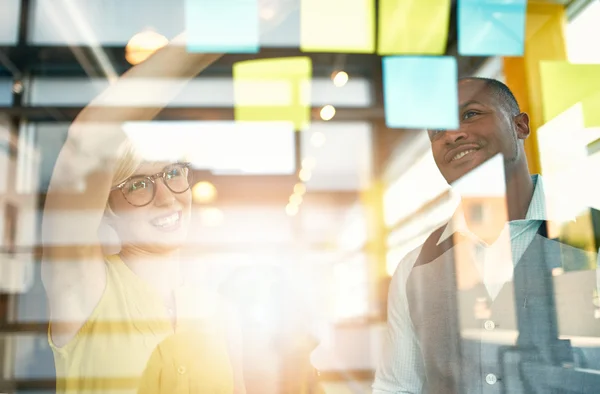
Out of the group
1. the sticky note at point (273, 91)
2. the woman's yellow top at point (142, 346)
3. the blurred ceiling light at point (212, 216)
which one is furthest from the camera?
the sticky note at point (273, 91)

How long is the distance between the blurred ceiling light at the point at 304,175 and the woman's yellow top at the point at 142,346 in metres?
0.50

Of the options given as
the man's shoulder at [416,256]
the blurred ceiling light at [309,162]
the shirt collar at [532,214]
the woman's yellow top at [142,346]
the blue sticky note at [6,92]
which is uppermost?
the blue sticky note at [6,92]

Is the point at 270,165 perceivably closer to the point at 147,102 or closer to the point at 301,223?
the point at 301,223

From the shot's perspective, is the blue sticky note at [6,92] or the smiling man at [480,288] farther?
the blue sticky note at [6,92]

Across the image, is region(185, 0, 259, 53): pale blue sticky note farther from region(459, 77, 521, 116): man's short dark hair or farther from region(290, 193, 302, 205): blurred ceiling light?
region(459, 77, 521, 116): man's short dark hair

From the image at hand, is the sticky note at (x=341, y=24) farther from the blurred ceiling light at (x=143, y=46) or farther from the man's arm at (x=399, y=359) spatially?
the man's arm at (x=399, y=359)

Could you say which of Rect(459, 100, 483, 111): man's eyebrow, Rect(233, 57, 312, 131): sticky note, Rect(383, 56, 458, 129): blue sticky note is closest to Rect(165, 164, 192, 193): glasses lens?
Rect(233, 57, 312, 131): sticky note

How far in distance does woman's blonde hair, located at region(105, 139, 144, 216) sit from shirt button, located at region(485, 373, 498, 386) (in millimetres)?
1279

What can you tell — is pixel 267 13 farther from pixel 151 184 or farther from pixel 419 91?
pixel 151 184

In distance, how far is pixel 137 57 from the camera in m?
1.72

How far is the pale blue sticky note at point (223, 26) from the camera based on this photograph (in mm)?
1743

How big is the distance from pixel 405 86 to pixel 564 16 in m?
0.56

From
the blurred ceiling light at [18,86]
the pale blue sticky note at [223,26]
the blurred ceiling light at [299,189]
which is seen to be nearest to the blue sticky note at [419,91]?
the blurred ceiling light at [299,189]

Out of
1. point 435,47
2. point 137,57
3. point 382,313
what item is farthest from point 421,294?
point 137,57
